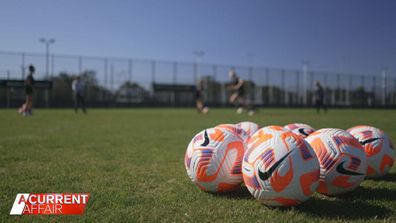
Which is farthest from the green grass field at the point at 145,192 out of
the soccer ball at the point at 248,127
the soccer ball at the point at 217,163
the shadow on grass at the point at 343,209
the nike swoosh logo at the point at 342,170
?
the soccer ball at the point at 248,127

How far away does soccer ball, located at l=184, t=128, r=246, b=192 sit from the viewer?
3.67 metres

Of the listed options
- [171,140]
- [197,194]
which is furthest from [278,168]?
[171,140]

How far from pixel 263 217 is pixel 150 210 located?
1041mm

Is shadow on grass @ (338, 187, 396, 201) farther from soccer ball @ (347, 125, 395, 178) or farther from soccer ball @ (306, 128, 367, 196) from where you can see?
soccer ball @ (347, 125, 395, 178)

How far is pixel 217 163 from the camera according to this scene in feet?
12.1

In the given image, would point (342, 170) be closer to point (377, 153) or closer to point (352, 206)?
point (352, 206)

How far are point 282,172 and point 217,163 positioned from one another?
2.77 ft

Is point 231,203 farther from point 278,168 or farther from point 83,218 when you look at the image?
point 83,218

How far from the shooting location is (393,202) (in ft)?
11.3

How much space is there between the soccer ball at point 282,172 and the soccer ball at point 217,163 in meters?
0.44

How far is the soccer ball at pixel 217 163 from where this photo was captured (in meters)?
3.67

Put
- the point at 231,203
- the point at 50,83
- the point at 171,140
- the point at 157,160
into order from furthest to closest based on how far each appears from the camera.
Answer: the point at 50,83
the point at 171,140
the point at 157,160
the point at 231,203

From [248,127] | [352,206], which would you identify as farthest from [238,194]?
[248,127]

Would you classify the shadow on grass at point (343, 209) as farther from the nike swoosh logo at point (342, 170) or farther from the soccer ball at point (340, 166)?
the nike swoosh logo at point (342, 170)
